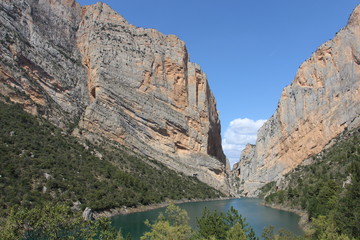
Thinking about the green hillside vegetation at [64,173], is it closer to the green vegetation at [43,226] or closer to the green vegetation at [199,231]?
the green vegetation at [43,226]

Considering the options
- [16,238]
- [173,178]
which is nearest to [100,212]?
[16,238]

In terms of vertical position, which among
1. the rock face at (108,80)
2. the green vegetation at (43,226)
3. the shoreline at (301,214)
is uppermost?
the rock face at (108,80)

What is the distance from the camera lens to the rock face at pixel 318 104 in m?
89.3

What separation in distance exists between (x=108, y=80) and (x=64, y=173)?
46.6 metres

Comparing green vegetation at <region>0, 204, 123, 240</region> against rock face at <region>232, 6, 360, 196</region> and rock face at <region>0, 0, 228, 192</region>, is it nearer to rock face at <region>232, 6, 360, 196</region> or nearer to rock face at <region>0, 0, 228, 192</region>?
rock face at <region>0, 0, 228, 192</region>

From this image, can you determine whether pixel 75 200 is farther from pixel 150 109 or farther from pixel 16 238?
pixel 150 109

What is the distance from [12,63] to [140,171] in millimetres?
36936

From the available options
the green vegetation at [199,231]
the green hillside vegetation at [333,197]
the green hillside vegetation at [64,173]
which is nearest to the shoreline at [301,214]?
the green hillside vegetation at [333,197]

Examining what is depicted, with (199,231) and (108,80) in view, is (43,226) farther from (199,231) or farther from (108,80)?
(108,80)

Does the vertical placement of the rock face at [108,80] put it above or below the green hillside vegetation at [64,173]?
above

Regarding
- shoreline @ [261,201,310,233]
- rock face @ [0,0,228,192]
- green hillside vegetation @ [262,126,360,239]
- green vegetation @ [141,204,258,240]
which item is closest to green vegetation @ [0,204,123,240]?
green vegetation @ [141,204,258,240]

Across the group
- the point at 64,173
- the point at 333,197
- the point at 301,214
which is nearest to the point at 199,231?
the point at 333,197

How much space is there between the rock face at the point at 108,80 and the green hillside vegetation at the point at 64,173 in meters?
8.73

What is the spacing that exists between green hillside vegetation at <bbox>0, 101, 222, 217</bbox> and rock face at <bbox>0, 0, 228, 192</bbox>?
8.73 m
